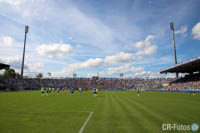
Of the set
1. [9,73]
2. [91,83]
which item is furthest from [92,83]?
[9,73]

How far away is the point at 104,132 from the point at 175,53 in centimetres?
7286

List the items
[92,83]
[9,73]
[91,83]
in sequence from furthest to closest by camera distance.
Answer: [9,73] → [92,83] → [91,83]

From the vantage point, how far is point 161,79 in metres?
76.3

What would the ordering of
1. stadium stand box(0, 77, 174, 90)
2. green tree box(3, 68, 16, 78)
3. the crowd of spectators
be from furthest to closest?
1. green tree box(3, 68, 16, 78)
2. stadium stand box(0, 77, 174, 90)
3. the crowd of spectators

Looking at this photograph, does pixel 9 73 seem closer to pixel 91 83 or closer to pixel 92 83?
pixel 91 83

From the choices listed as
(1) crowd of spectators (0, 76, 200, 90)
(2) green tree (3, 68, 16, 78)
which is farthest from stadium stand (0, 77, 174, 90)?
(2) green tree (3, 68, 16, 78)

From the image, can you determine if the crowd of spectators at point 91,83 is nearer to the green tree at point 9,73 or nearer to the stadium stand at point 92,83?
the stadium stand at point 92,83

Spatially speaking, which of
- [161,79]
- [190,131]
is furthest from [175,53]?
[190,131]

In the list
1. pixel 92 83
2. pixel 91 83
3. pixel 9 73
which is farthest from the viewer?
pixel 9 73

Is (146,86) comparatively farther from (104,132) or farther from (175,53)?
(104,132)

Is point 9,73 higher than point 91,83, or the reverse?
point 9,73

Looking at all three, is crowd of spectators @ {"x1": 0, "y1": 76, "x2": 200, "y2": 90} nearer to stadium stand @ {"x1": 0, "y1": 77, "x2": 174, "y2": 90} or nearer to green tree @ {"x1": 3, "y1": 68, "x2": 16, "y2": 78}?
stadium stand @ {"x1": 0, "y1": 77, "x2": 174, "y2": 90}

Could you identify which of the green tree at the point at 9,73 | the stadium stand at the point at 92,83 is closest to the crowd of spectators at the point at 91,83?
the stadium stand at the point at 92,83

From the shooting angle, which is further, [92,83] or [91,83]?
[92,83]
